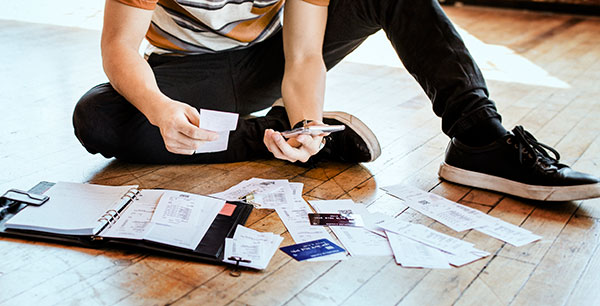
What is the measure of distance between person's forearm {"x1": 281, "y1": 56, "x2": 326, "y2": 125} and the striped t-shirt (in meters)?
0.19

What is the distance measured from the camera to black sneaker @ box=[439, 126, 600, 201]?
6.09 ft

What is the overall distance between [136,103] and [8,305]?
0.60 metres

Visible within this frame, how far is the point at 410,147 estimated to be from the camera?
2.46m

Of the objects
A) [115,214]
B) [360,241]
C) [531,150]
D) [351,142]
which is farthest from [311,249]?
[531,150]

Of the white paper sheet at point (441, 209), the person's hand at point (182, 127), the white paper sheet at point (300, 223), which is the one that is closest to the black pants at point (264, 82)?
the white paper sheet at point (441, 209)

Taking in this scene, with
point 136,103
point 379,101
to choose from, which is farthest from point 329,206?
point 379,101

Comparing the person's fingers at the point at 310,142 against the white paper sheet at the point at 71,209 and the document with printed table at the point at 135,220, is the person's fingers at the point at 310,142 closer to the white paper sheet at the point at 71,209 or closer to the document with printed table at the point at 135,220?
the document with printed table at the point at 135,220

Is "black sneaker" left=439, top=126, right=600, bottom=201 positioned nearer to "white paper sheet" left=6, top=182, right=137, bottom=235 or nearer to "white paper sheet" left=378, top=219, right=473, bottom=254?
"white paper sheet" left=378, top=219, right=473, bottom=254

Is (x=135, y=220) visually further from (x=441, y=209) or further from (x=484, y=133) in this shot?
(x=484, y=133)

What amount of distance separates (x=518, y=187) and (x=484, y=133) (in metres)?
0.19

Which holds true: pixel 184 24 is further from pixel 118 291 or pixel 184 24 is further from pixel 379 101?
pixel 379 101

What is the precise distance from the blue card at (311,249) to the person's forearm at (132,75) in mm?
498

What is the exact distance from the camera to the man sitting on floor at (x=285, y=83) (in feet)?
5.73

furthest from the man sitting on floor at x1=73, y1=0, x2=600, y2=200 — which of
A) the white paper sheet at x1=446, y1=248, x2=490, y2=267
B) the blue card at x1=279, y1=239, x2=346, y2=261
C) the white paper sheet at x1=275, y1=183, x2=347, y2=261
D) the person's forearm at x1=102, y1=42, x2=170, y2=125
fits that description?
the white paper sheet at x1=446, y1=248, x2=490, y2=267
